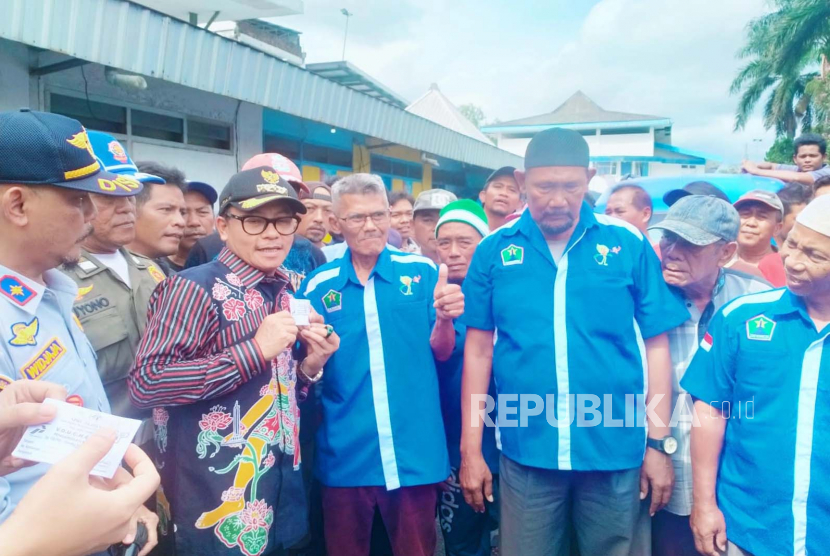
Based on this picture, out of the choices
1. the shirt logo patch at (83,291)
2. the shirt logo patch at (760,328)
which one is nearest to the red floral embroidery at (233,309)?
the shirt logo patch at (83,291)

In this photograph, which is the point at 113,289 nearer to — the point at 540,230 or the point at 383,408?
the point at 383,408

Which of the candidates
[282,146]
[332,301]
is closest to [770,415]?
[332,301]

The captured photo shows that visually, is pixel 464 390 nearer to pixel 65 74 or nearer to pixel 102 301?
pixel 102 301

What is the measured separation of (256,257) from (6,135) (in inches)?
35.3

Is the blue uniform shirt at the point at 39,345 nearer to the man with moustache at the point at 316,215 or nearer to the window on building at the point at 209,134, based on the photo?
the man with moustache at the point at 316,215

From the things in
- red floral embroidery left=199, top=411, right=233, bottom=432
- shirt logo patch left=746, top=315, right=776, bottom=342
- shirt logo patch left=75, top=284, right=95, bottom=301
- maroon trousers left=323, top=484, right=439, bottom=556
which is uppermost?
shirt logo patch left=746, top=315, right=776, bottom=342

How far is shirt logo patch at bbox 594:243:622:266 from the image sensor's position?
220 centimetres

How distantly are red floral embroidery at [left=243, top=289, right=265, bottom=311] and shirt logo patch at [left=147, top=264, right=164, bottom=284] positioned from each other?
0.78m

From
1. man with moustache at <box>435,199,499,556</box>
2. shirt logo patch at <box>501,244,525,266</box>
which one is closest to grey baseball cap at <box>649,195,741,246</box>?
shirt logo patch at <box>501,244,525,266</box>

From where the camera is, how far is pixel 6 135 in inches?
50.8

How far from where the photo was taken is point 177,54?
567cm

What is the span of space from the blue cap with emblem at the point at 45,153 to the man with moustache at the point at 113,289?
0.74m

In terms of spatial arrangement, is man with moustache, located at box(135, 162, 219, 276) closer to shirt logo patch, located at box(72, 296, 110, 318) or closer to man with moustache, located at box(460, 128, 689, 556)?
shirt logo patch, located at box(72, 296, 110, 318)

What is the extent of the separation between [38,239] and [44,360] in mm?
316
